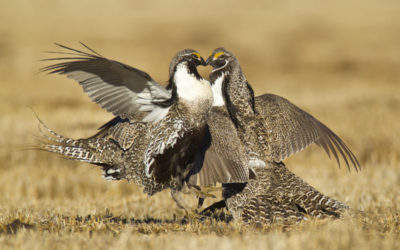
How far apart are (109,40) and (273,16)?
41.0 ft

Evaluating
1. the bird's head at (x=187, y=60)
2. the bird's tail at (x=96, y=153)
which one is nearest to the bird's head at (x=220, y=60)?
the bird's head at (x=187, y=60)

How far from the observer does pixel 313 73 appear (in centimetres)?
2634

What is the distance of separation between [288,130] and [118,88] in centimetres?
186

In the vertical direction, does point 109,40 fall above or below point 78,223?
above

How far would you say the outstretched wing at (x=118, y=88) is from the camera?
4758 mm

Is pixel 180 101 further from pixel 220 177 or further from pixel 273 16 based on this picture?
pixel 273 16

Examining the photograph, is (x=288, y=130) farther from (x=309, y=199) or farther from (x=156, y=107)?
(x=156, y=107)

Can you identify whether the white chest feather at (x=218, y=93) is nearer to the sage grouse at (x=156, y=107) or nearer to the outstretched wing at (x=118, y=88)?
the sage grouse at (x=156, y=107)

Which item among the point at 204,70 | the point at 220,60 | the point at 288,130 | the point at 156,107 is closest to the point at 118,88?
the point at 156,107

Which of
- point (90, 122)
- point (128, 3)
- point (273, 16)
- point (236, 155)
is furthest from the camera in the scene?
point (128, 3)

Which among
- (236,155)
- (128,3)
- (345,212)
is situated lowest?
(345,212)

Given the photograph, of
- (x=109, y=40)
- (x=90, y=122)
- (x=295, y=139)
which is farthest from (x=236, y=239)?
(x=109, y=40)

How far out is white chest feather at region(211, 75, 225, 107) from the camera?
5556 millimetres

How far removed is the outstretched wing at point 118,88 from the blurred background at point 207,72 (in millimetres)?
1604
